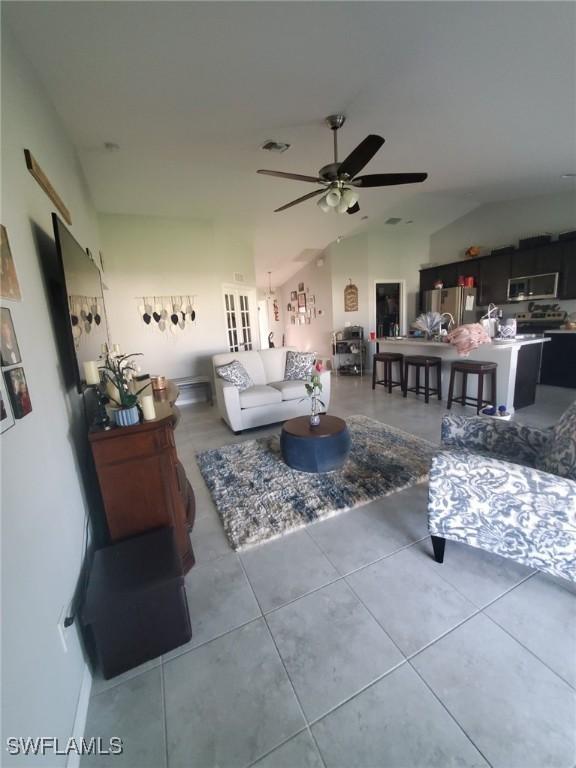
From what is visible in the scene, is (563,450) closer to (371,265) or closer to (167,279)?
(167,279)

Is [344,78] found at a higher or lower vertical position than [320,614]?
higher

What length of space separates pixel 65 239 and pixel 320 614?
2.25 metres

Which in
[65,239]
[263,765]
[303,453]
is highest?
[65,239]

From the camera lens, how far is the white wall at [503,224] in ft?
16.7

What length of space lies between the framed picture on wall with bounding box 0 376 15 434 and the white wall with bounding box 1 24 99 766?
1.2 inches

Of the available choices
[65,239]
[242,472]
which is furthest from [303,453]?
[65,239]

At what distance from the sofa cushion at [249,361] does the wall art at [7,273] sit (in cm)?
296

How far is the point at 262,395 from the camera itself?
364 cm

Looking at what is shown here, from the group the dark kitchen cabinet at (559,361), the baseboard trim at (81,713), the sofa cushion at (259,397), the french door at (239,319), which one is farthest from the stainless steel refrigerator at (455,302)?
the baseboard trim at (81,713)

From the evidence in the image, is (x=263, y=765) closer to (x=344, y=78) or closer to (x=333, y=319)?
(x=344, y=78)

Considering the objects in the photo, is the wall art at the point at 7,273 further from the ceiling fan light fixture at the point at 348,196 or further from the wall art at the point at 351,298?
the wall art at the point at 351,298

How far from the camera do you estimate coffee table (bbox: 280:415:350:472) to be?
2531mm

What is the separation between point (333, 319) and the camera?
23.3 ft

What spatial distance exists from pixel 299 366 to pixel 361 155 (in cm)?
243
